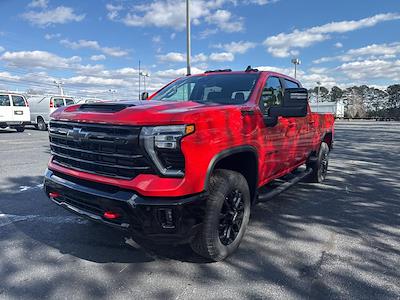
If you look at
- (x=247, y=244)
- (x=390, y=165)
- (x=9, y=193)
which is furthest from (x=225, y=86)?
(x=390, y=165)

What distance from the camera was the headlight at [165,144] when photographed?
2611 millimetres

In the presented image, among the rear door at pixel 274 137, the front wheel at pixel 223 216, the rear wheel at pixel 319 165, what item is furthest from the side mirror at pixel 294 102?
the rear wheel at pixel 319 165

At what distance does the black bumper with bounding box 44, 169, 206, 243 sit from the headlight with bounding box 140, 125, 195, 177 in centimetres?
26

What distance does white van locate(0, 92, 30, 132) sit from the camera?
1672cm

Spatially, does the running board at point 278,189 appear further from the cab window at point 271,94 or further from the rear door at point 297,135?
the cab window at point 271,94

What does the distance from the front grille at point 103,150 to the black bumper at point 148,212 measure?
0.58 ft

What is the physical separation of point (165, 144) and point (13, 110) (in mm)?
17284

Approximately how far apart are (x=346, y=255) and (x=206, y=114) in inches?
80.4

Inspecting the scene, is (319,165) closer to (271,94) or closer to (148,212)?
(271,94)

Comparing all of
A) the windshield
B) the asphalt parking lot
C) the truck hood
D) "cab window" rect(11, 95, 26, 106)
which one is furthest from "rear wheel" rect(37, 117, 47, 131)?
the truck hood

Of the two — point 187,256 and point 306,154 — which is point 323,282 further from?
point 306,154

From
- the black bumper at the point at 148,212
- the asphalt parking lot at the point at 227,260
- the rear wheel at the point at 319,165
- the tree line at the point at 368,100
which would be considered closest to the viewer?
the black bumper at the point at 148,212

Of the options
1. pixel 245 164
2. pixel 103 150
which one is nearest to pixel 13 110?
pixel 103 150

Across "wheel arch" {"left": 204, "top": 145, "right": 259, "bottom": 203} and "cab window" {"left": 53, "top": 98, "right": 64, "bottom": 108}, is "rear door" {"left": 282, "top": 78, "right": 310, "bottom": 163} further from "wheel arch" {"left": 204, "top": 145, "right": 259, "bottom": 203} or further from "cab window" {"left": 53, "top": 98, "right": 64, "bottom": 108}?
"cab window" {"left": 53, "top": 98, "right": 64, "bottom": 108}
